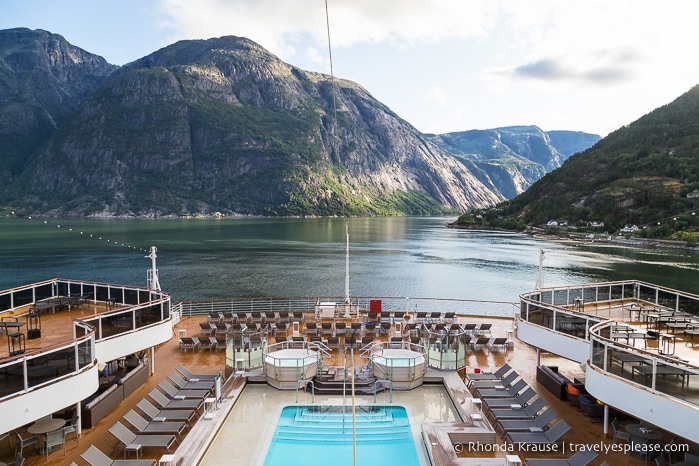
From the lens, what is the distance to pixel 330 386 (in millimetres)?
12625

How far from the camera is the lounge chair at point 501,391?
11570mm

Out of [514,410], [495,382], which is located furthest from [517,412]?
[495,382]

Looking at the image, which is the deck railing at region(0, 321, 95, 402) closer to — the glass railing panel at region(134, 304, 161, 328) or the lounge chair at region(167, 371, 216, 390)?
the glass railing panel at region(134, 304, 161, 328)

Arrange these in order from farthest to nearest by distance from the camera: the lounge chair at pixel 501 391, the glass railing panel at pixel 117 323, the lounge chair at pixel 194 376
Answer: the lounge chair at pixel 194 376 → the glass railing panel at pixel 117 323 → the lounge chair at pixel 501 391

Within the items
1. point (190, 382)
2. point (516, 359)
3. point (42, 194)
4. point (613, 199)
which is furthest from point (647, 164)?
point (42, 194)

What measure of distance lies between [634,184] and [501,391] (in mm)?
112567

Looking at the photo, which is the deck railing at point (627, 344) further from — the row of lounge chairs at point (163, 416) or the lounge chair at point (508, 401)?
the row of lounge chairs at point (163, 416)

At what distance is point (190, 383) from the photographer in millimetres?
12305

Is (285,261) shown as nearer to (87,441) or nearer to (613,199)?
(87,441)

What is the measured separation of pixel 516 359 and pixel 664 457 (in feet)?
22.3

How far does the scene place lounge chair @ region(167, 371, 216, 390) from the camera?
12.0 metres

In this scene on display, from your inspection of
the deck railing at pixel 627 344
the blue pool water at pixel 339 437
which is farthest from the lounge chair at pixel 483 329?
the blue pool water at pixel 339 437

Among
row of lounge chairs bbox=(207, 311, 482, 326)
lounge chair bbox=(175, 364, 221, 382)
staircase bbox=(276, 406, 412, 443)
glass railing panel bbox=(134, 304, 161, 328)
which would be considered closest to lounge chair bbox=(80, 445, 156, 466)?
staircase bbox=(276, 406, 412, 443)

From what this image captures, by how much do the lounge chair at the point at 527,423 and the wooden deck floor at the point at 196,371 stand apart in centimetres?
58
